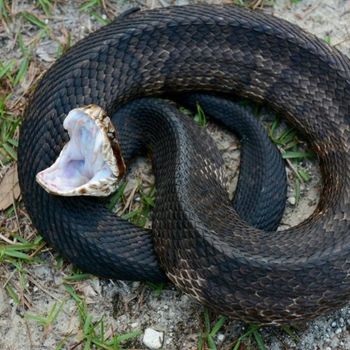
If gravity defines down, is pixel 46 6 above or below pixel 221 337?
above

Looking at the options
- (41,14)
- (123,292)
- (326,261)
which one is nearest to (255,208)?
(326,261)

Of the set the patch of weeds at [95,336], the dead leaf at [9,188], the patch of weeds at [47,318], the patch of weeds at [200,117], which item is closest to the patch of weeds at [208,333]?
the patch of weeds at [95,336]

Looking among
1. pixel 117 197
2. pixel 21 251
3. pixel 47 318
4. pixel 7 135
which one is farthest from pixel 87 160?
pixel 47 318

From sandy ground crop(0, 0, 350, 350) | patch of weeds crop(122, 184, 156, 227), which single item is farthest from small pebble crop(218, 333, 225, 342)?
patch of weeds crop(122, 184, 156, 227)

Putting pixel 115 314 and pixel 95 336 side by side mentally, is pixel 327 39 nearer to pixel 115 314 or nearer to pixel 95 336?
pixel 115 314

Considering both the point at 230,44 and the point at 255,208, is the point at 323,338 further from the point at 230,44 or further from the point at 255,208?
the point at 230,44

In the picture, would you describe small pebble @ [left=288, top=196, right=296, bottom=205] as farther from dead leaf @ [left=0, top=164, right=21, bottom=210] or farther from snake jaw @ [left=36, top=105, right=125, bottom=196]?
dead leaf @ [left=0, top=164, right=21, bottom=210]

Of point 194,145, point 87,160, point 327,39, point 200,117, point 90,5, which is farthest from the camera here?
point 90,5
